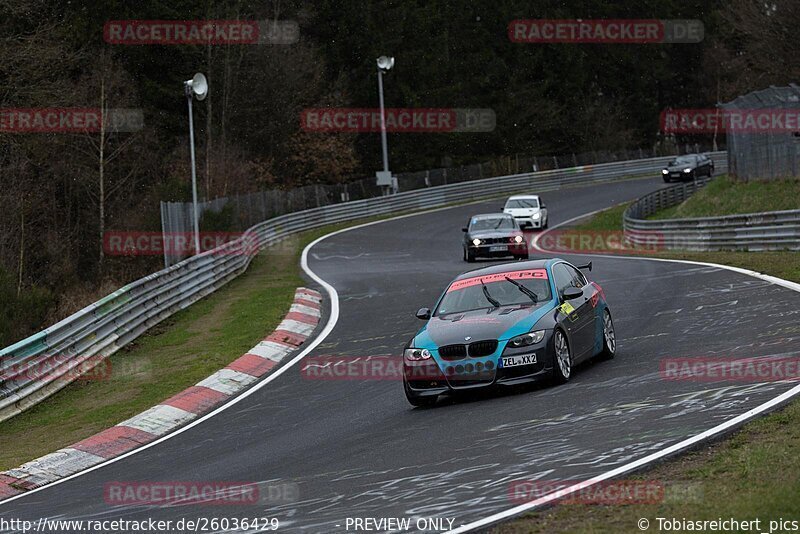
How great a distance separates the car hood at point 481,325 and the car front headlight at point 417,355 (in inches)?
2.2

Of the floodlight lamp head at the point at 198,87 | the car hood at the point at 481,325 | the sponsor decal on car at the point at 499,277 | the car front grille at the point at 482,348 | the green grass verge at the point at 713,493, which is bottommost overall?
the green grass verge at the point at 713,493

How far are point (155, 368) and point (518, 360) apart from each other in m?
7.50

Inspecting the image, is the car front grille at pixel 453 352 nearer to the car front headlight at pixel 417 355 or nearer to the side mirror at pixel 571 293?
the car front headlight at pixel 417 355

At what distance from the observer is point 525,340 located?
39.7 feet

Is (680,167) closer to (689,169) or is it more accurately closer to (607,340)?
(689,169)

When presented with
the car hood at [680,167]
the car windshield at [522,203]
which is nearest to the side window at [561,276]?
the car windshield at [522,203]

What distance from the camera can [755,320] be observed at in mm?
15422

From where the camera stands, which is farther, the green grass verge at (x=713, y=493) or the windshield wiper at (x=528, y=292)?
the windshield wiper at (x=528, y=292)

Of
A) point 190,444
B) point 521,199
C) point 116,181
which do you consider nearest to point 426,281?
point 190,444

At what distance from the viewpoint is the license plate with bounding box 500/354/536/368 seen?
39.5 ft

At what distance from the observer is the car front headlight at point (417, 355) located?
1233cm

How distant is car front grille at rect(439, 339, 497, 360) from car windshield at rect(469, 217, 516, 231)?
20.5 metres

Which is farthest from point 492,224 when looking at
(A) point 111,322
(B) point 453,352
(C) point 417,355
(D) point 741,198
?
(B) point 453,352

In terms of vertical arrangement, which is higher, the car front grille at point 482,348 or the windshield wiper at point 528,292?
the windshield wiper at point 528,292
